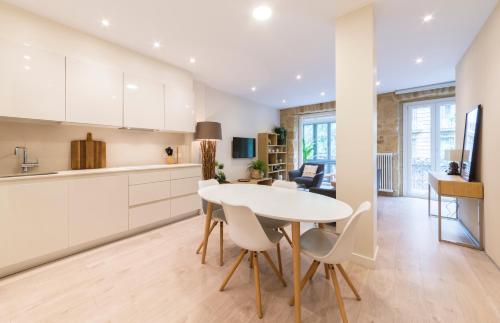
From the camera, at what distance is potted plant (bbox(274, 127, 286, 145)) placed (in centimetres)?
680

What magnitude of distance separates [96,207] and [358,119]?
315 centimetres

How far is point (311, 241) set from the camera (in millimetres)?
1647

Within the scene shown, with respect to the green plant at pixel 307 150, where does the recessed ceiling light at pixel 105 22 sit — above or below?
above

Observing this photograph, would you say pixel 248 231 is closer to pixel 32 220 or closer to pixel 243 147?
pixel 32 220

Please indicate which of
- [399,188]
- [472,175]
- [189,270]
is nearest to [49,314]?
[189,270]

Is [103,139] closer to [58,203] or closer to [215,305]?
[58,203]

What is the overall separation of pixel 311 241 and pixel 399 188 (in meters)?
4.88

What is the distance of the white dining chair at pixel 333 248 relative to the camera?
132 cm

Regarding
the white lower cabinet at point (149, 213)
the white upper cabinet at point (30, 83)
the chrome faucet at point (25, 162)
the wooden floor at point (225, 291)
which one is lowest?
the wooden floor at point (225, 291)

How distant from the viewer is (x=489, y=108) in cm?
225

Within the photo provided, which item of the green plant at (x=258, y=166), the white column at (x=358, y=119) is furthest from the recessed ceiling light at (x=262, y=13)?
the green plant at (x=258, y=166)

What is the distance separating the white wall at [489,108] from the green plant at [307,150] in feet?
15.2

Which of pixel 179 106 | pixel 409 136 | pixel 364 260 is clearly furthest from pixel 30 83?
pixel 409 136

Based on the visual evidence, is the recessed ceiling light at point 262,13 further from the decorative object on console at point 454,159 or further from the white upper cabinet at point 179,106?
the decorative object on console at point 454,159
